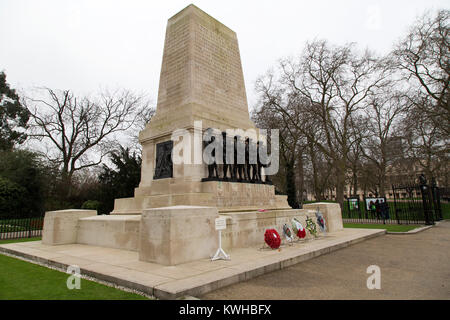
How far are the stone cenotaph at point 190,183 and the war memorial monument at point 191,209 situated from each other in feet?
0.11

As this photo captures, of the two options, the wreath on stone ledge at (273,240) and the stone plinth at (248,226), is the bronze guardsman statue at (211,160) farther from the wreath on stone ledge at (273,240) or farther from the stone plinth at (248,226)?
the wreath on stone ledge at (273,240)

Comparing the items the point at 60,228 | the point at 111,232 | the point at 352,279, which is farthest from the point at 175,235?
the point at 60,228

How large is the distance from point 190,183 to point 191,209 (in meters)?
3.27

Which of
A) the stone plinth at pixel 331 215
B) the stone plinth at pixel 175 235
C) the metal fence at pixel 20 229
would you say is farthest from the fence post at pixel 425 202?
the metal fence at pixel 20 229

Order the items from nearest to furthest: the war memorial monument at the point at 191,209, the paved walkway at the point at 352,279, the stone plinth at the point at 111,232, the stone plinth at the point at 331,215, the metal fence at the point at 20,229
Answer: the paved walkway at the point at 352,279, the war memorial monument at the point at 191,209, the stone plinth at the point at 111,232, the stone plinth at the point at 331,215, the metal fence at the point at 20,229

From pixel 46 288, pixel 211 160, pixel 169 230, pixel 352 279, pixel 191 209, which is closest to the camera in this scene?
pixel 46 288

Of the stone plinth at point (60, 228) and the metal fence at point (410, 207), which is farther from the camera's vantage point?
the metal fence at point (410, 207)

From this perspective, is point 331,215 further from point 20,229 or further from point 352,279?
point 20,229

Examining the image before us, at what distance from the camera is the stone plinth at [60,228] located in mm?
9492

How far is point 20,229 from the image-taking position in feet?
48.9

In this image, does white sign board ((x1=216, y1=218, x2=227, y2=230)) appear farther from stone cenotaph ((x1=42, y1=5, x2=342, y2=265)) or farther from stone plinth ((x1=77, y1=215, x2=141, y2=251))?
stone plinth ((x1=77, y1=215, x2=141, y2=251))

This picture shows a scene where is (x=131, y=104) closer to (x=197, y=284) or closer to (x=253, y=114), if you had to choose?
(x=253, y=114)
